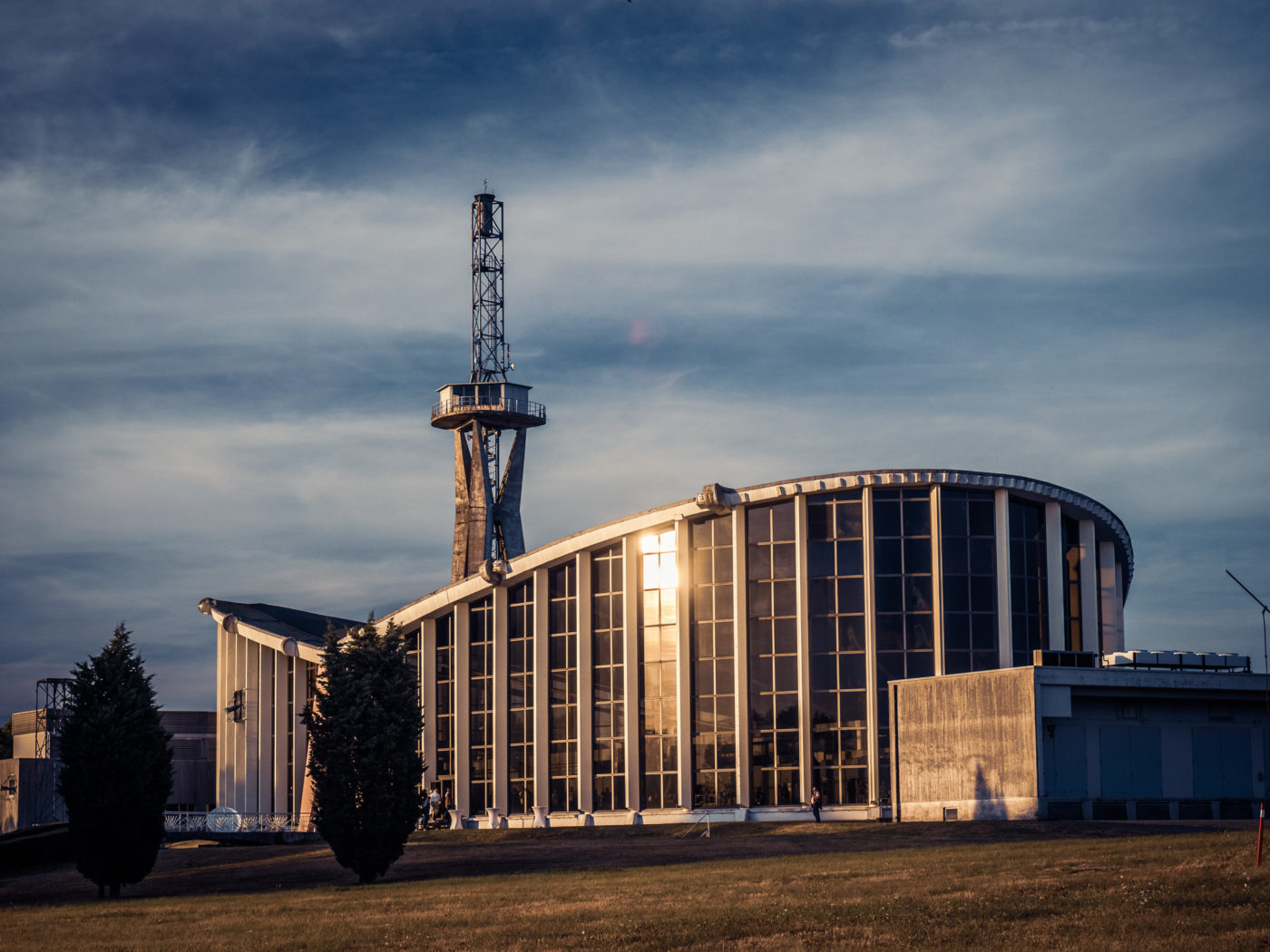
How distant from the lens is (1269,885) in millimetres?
23781

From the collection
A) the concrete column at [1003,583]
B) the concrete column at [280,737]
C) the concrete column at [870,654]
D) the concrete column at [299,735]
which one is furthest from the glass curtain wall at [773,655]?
the concrete column at [280,737]

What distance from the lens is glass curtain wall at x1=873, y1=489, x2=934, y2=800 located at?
192ft

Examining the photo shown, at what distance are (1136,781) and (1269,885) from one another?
2521cm

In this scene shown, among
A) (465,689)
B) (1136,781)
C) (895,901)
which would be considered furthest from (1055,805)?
(465,689)

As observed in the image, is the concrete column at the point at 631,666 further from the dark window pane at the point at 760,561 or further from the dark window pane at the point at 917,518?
the dark window pane at the point at 917,518

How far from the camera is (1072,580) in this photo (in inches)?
2448

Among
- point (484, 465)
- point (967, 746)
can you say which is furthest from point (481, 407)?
point (967, 746)

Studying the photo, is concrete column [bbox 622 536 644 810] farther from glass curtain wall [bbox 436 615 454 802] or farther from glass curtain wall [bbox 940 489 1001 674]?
glass curtain wall [bbox 940 489 1001 674]

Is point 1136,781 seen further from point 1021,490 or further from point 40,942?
point 40,942

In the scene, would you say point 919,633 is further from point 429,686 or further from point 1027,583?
point 429,686

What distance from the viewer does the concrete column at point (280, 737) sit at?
7988cm

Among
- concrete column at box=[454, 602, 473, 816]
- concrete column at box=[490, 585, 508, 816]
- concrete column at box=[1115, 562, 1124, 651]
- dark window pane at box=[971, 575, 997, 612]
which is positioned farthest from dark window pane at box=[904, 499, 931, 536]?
concrete column at box=[454, 602, 473, 816]

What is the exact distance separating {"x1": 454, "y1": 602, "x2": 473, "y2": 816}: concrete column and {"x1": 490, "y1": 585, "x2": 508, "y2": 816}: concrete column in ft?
5.42

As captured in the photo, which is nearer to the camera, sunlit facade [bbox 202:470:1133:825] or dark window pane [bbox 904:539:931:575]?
sunlit facade [bbox 202:470:1133:825]
